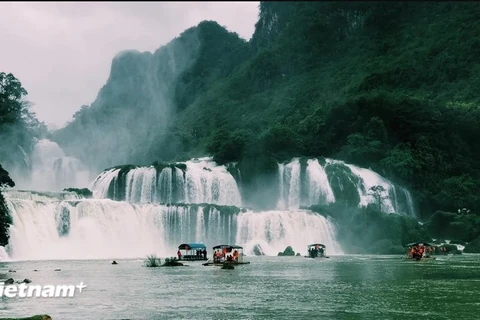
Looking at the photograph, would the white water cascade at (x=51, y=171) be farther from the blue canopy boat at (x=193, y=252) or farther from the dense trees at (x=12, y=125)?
the blue canopy boat at (x=193, y=252)

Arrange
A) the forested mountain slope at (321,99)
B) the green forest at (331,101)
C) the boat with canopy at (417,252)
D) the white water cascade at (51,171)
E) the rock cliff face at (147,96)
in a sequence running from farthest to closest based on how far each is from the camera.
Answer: the rock cliff face at (147,96), the white water cascade at (51,171), the forested mountain slope at (321,99), the green forest at (331,101), the boat with canopy at (417,252)

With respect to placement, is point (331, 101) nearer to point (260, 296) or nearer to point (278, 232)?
point (278, 232)

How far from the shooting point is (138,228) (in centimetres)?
7194

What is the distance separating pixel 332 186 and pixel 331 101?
118ft

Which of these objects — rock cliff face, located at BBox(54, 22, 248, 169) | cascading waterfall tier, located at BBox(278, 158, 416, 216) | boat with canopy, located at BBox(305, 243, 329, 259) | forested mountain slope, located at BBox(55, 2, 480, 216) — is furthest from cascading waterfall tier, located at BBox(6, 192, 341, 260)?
rock cliff face, located at BBox(54, 22, 248, 169)

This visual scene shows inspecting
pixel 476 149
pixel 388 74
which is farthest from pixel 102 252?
pixel 388 74

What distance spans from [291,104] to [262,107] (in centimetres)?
823

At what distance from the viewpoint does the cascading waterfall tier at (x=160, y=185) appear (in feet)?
282

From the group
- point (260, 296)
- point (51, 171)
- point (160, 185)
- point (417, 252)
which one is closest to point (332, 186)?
point (160, 185)

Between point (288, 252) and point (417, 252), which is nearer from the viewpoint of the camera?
point (417, 252)

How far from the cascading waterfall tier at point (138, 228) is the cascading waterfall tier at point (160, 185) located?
11.8 metres

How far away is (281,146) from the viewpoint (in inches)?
4035

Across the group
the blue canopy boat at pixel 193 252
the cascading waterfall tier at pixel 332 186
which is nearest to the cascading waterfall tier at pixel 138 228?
the blue canopy boat at pixel 193 252

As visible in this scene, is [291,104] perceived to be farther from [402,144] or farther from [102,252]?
[102,252]
